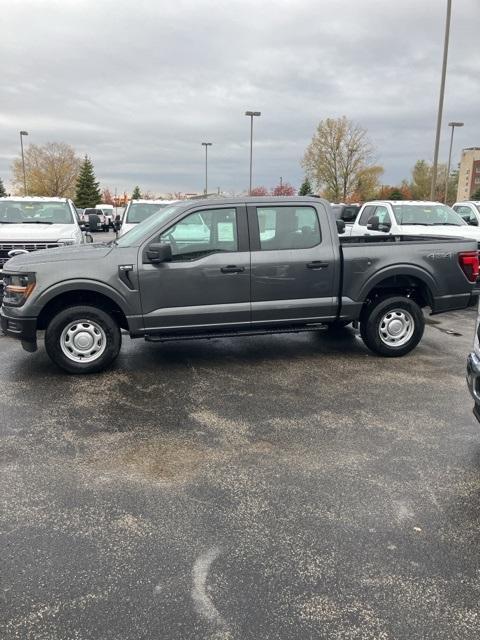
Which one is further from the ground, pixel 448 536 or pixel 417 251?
pixel 417 251

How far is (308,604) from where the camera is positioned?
249 centimetres

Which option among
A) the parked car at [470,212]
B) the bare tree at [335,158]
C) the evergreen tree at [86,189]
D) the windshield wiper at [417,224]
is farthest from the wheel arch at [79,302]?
the evergreen tree at [86,189]

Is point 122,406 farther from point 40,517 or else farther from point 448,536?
point 448,536

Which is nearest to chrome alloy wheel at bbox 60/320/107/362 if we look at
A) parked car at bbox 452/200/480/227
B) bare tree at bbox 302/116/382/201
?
parked car at bbox 452/200/480/227

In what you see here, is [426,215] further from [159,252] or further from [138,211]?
[159,252]

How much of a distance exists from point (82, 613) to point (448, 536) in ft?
6.64

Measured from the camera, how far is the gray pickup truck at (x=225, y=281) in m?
5.77

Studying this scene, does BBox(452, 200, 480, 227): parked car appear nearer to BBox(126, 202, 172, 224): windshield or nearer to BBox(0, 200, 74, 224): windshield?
BBox(126, 202, 172, 224): windshield

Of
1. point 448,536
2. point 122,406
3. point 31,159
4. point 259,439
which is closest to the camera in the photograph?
point 448,536

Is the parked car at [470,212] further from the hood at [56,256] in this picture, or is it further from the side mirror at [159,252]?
the hood at [56,256]

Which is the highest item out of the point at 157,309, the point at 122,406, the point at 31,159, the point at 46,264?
the point at 31,159

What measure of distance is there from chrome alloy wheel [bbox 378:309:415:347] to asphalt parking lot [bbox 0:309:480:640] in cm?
77

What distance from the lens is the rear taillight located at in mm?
6680

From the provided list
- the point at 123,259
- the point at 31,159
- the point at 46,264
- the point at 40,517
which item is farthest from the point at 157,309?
the point at 31,159
